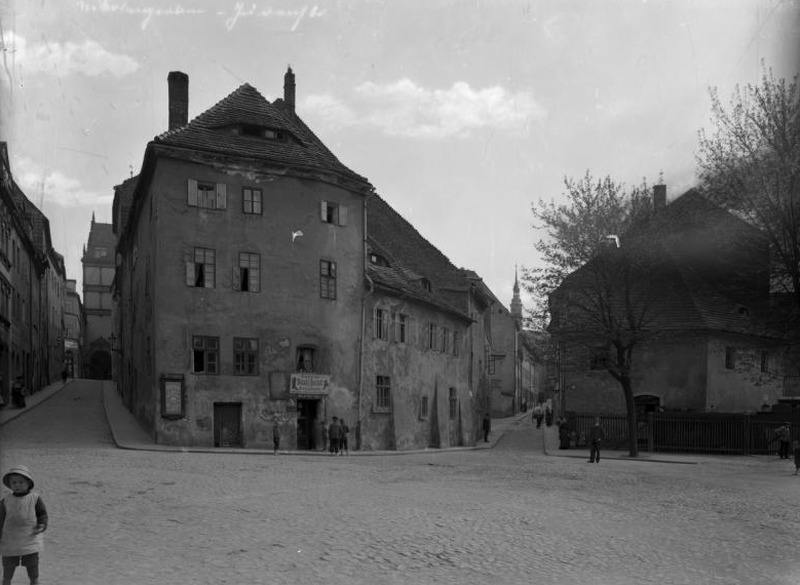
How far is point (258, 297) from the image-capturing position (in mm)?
29703

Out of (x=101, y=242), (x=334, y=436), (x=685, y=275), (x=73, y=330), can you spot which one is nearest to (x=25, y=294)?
(x=334, y=436)

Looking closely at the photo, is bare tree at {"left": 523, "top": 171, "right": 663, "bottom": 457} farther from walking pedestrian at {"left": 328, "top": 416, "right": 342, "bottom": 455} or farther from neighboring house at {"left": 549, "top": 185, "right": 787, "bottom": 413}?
walking pedestrian at {"left": 328, "top": 416, "right": 342, "bottom": 455}

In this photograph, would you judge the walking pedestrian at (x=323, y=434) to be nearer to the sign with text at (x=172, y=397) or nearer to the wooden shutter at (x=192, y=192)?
the sign with text at (x=172, y=397)

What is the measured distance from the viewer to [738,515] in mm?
15109

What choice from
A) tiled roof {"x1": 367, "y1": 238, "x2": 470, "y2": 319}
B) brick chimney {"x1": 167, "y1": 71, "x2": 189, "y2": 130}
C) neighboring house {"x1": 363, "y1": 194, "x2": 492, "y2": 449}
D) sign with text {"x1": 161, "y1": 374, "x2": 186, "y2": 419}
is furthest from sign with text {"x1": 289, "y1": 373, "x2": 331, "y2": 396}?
brick chimney {"x1": 167, "y1": 71, "x2": 189, "y2": 130}

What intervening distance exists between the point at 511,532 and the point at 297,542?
337 cm

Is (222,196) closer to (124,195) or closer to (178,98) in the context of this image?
(178,98)

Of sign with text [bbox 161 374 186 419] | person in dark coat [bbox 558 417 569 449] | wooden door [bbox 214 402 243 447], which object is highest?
sign with text [bbox 161 374 186 419]

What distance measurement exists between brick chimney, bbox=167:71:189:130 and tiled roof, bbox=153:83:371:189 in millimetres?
7884

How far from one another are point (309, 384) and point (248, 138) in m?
9.93

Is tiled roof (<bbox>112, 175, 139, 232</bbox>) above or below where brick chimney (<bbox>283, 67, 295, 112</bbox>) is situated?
below

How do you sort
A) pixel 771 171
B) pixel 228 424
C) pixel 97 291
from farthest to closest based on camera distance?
1. pixel 97 291
2. pixel 228 424
3. pixel 771 171

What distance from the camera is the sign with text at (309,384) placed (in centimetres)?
2984

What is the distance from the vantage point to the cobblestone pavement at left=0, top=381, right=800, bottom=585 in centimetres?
948
